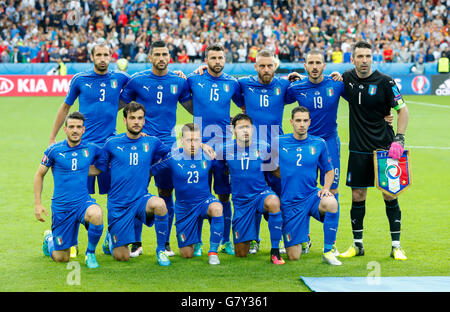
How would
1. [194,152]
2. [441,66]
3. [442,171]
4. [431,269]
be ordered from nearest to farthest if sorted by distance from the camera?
[431,269] → [194,152] → [442,171] → [441,66]

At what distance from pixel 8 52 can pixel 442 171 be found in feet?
73.2

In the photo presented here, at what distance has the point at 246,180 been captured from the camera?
24.6 ft

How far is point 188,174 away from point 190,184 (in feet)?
0.41

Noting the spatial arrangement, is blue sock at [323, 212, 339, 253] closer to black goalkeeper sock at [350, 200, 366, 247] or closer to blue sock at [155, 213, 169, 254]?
black goalkeeper sock at [350, 200, 366, 247]

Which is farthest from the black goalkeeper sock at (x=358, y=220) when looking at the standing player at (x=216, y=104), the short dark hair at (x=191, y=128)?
the short dark hair at (x=191, y=128)

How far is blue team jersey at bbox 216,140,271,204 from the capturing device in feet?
24.6

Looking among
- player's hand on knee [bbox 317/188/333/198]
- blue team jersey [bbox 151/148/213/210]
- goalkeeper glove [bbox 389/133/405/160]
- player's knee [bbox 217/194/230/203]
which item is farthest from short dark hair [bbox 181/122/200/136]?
goalkeeper glove [bbox 389/133/405/160]

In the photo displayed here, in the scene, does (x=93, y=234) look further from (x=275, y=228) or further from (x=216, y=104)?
(x=216, y=104)

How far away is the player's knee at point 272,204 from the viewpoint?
727 centimetres

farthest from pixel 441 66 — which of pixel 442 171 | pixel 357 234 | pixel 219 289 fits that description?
pixel 219 289

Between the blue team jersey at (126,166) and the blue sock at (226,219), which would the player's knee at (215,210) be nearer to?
the blue sock at (226,219)

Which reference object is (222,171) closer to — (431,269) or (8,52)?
(431,269)

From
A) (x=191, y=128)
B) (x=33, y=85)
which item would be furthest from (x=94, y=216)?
(x=33, y=85)

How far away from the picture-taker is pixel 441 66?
28250mm
